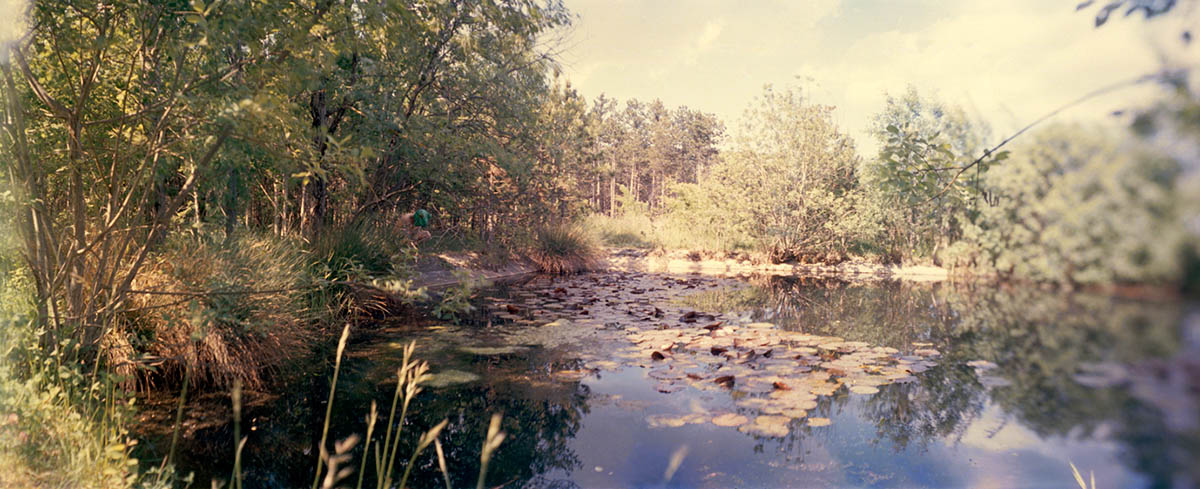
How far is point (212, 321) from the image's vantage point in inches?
150

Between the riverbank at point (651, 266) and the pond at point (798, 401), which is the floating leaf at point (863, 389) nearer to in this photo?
the pond at point (798, 401)

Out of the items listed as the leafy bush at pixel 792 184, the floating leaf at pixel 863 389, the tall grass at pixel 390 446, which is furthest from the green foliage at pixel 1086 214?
the leafy bush at pixel 792 184

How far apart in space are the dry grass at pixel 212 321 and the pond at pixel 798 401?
562mm

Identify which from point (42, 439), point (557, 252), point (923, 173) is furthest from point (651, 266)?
point (923, 173)

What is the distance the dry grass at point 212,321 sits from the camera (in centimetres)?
383

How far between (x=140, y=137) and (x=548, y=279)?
9.35 m

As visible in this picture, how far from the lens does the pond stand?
55cm

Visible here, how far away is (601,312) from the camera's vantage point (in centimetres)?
768

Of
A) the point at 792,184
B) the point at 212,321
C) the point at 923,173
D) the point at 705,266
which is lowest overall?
the point at 212,321

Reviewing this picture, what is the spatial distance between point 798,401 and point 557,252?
1084 cm

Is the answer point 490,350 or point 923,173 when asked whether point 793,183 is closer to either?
point 490,350

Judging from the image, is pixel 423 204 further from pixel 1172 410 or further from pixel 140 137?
pixel 1172 410

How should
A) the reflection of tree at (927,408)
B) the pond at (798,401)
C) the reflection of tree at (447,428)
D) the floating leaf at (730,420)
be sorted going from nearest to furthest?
the pond at (798,401) → the reflection of tree at (447,428) → the reflection of tree at (927,408) → the floating leaf at (730,420)

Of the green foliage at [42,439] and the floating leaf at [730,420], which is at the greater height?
the green foliage at [42,439]
